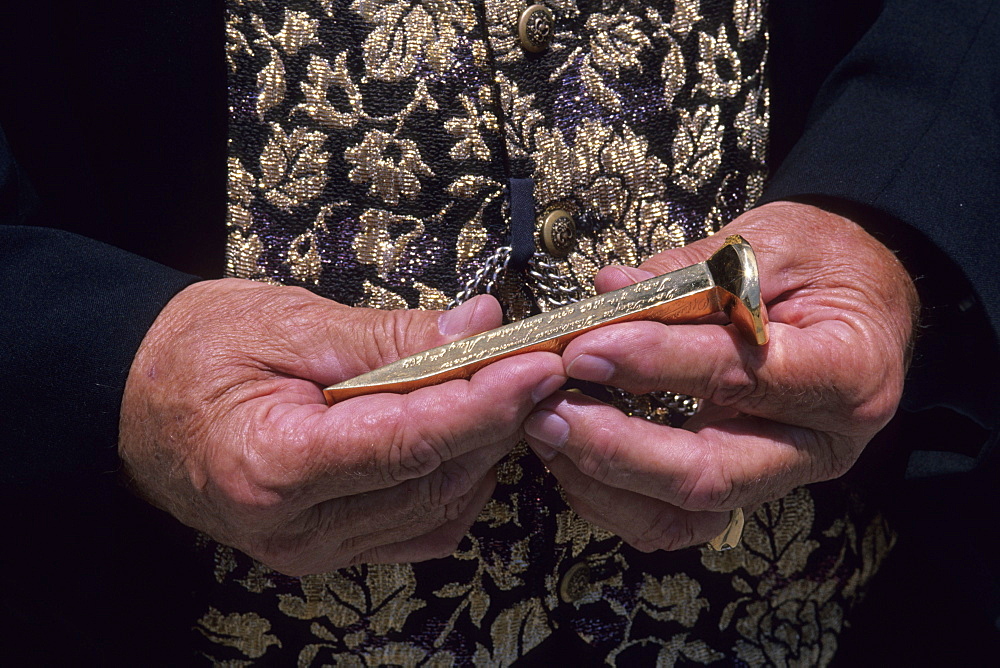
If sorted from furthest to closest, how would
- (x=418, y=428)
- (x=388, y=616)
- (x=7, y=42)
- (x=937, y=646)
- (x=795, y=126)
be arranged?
(x=937, y=646) → (x=795, y=126) → (x=388, y=616) → (x=7, y=42) → (x=418, y=428)

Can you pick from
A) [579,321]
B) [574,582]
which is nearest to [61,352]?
[579,321]

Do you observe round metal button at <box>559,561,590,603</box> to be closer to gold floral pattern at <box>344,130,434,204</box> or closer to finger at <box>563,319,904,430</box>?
finger at <box>563,319,904,430</box>

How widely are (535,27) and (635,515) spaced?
1.50ft

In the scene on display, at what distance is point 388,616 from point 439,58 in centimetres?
56

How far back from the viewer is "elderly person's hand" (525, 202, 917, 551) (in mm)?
592

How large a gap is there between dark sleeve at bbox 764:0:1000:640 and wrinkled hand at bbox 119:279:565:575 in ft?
1.41

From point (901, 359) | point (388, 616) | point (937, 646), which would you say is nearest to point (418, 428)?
point (388, 616)

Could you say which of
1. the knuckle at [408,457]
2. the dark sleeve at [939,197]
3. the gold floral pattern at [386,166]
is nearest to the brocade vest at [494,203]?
the gold floral pattern at [386,166]

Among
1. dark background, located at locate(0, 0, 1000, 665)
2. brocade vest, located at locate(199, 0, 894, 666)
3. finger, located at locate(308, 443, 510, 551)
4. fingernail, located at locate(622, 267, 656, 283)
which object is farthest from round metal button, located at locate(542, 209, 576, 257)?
dark background, located at locate(0, 0, 1000, 665)

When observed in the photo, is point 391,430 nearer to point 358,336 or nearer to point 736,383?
point 358,336

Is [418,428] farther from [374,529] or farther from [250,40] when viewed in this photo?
[250,40]

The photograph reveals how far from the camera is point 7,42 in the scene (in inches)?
27.2

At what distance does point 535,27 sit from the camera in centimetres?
72

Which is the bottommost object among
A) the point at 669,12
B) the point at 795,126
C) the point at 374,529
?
the point at 374,529
